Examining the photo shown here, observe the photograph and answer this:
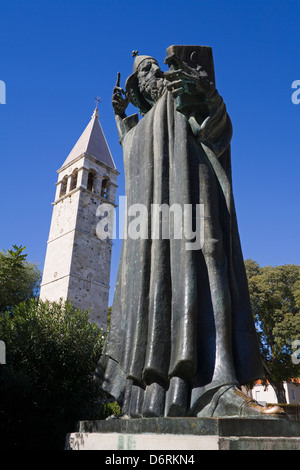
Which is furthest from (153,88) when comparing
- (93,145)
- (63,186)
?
(93,145)

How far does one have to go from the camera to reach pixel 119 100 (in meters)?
4.48

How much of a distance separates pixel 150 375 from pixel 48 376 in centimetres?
1164

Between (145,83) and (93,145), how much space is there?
5092 centimetres

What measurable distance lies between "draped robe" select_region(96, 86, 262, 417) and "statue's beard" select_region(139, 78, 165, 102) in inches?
8.6

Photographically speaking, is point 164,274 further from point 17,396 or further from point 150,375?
point 17,396

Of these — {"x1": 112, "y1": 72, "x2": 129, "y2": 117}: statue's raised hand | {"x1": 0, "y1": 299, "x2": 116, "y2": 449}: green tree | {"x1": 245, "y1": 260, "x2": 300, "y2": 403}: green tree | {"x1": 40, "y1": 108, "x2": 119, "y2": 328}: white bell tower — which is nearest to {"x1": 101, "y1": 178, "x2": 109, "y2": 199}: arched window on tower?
{"x1": 40, "y1": 108, "x2": 119, "y2": 328}: white bell tower

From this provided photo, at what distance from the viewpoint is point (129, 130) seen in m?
4.39

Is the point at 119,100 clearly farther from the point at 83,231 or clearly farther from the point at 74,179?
the point at 74,179

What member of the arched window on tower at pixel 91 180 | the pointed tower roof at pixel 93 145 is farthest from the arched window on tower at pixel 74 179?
the pointed tower roof at pixel 93 145

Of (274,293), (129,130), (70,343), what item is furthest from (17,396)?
(274,293)

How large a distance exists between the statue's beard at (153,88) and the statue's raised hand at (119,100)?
256mm

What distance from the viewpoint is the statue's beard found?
415cm

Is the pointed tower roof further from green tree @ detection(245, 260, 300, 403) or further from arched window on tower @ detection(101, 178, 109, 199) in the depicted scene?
green tree @ detection(245, 260, 300, 403)
